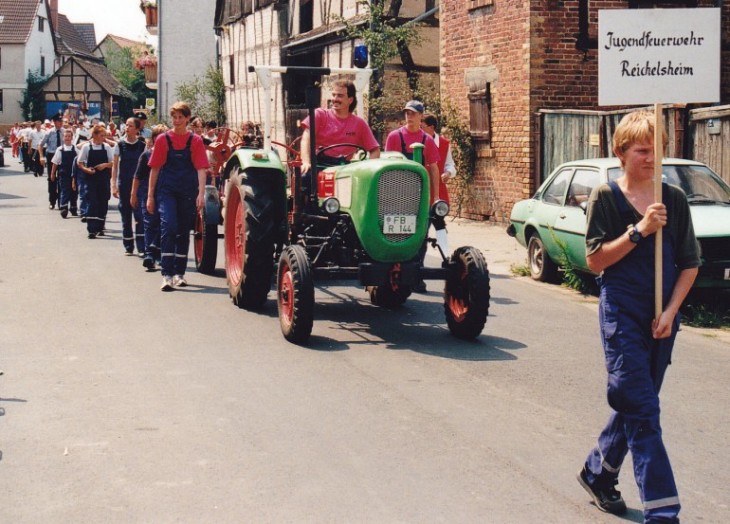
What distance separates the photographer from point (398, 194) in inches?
356

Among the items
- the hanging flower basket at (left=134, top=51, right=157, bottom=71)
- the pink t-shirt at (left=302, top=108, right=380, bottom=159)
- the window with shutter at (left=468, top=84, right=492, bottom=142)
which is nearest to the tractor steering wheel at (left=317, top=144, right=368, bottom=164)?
the pink t-shirt at (left=302, top=108, right=380, bottom=159)

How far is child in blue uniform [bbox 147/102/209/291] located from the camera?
39.5 feet

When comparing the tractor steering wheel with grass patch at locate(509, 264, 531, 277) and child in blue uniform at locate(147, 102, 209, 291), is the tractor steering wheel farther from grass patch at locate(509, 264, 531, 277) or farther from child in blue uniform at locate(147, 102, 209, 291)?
grass patch at locate(509, 264, 531, 277)

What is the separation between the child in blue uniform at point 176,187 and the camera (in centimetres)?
1204

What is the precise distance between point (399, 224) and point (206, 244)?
194 inches

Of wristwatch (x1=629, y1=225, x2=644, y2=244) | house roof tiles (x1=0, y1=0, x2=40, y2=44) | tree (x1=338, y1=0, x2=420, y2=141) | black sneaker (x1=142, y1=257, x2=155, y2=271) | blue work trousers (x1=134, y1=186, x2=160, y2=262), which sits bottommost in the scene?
black sneaker (x1=142, y1=257, x2=155, y2=271)

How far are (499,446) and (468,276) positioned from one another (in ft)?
10.2

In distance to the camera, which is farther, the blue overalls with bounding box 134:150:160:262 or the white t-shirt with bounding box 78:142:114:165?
the white t-shirt with bounding box 78:142:114:165

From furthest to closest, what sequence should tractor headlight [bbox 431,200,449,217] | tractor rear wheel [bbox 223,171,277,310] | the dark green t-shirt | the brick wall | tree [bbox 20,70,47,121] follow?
tree [bbox 20,70,47,121]
the brick wall
tractor rear wheel [bbox 223,171,277,310]
tractor headlight [bbox 431,200,449,217]
the dark green t-shirt

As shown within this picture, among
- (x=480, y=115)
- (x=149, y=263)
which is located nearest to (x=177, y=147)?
(x=149, y=263)

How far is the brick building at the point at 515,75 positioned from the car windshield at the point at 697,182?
23.9 feet

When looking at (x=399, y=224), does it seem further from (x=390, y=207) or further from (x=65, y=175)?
(x=65, y=175)

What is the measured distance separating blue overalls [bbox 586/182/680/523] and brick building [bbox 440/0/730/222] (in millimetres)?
14560

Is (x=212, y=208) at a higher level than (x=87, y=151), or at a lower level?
lower
